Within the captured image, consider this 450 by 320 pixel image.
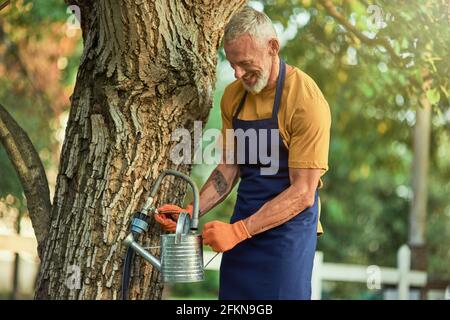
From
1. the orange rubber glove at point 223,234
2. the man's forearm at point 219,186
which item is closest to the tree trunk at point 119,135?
the man's forearm at point 219,186

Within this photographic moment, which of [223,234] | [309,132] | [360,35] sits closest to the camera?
[223,234]

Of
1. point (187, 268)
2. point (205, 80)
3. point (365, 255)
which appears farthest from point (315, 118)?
point (365, 255)

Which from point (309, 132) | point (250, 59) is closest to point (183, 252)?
point (309, 132)

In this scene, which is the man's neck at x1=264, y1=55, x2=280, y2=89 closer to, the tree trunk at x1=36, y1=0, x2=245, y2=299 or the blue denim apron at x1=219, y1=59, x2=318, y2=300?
the blue denim apron at x1=219, y1=59, x2=318, y2=300

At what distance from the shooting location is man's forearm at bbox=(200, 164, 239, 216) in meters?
3.59

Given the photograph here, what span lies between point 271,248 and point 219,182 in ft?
1.30

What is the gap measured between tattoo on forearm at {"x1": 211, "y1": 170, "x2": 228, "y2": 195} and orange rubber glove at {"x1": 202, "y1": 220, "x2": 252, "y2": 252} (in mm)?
377

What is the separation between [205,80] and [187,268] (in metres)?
0.78

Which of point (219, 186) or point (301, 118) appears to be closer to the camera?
point (301, 118)

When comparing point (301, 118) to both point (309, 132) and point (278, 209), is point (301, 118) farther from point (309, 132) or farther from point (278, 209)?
point (278, 209)

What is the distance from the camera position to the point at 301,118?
3.28 meters

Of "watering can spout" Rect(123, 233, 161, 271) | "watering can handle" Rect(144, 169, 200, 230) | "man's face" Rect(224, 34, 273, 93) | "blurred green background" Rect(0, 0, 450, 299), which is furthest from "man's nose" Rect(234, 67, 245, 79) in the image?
"blurred green background" Rect(0, 0, 450, 299)

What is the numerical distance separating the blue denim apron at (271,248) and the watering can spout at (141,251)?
1.11ft
